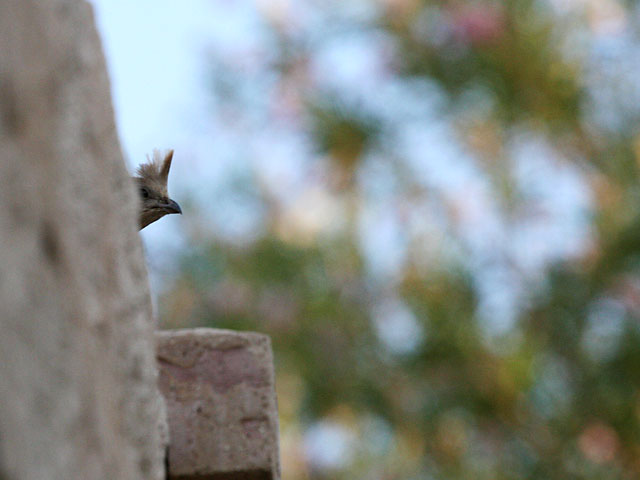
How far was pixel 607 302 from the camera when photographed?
355 inches

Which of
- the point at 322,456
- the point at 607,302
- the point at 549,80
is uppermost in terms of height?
the point at 549,80

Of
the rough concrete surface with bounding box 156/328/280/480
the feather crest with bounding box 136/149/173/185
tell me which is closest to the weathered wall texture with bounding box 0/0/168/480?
the rough concrete surface with bounding box 156/328/280/480

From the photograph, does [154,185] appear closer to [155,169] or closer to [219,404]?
[155,169]

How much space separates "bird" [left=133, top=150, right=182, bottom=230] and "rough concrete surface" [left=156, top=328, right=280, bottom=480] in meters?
1.87

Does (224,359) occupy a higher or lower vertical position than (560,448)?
higher

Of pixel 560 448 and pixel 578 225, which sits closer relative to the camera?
pixel 560 448

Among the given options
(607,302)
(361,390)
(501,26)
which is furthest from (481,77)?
(361,390)

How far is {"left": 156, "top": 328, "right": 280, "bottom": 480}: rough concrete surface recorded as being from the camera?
2.50 metres

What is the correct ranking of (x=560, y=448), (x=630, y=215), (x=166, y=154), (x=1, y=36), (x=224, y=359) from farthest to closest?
(x=630, y=215)
(x=560, y=448)
(x=166, y=154)
(x=224, y=359)
(x=1, y=36)

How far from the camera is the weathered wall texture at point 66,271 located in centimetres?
146

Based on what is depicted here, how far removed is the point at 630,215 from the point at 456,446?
2087 millimetres

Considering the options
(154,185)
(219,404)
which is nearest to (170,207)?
(154,185)

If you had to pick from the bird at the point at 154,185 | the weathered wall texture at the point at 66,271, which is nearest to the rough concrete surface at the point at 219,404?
the weathered wall texture at the point at 66,271

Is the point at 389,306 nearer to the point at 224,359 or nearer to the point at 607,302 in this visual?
the point at 607,302
